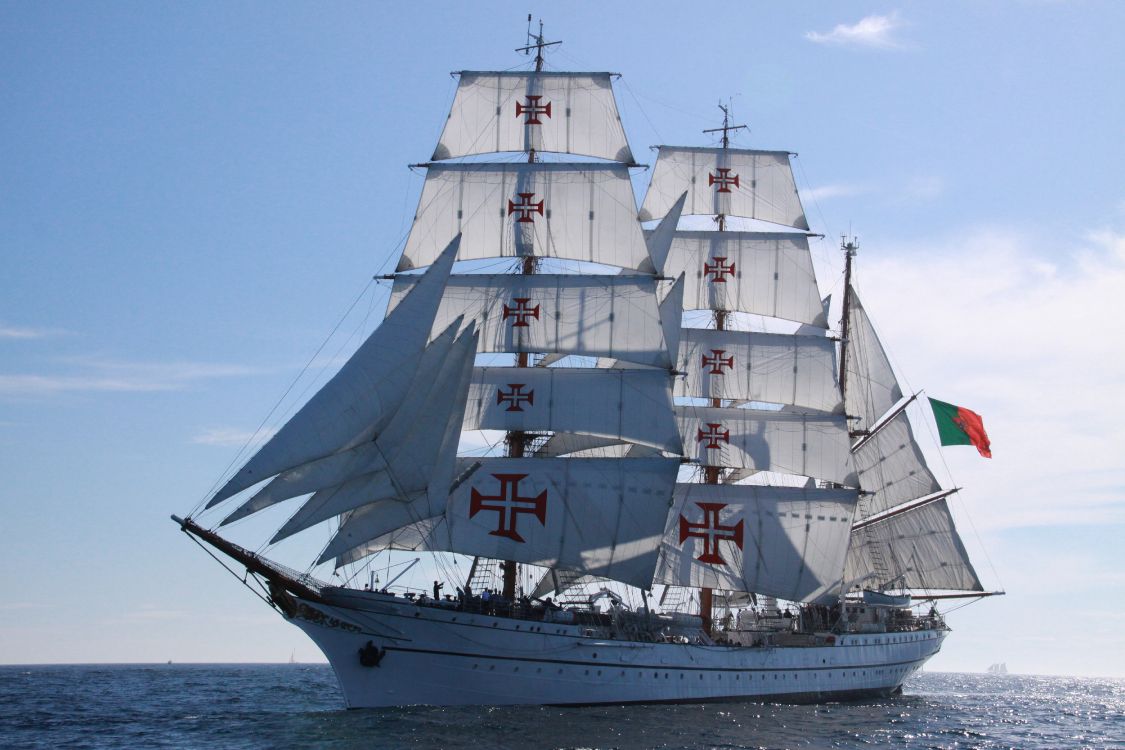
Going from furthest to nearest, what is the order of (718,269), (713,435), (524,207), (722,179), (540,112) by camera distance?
(722,179) → (718,269) → (713,435) → (540,112) → (524,207)

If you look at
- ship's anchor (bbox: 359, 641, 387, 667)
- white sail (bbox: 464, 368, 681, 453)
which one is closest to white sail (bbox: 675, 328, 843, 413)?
white sail (bbox: 464, 368, 681, 453)

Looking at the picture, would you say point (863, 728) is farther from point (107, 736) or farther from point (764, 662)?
point (107, 736)

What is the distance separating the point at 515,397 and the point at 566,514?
17.3 ft

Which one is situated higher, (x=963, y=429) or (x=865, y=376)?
Answer: (x=865, y=376)

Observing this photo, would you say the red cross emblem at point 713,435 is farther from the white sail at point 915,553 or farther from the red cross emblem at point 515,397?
the red cross emblem at point 515,397

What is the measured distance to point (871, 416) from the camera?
62312 millimetres

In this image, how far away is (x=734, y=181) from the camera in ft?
193

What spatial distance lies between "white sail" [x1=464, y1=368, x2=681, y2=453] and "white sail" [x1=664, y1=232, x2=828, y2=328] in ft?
37.5

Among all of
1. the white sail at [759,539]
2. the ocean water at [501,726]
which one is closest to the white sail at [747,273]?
the white sail at [759,539]

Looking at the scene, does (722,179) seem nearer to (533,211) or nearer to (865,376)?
(865,376)

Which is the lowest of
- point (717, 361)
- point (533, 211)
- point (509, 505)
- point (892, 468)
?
point (509, 505)

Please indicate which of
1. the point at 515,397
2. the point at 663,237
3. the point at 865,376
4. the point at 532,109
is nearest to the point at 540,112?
the point at 532,109

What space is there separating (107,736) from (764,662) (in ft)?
90.0

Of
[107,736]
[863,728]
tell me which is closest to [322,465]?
[107,736]
